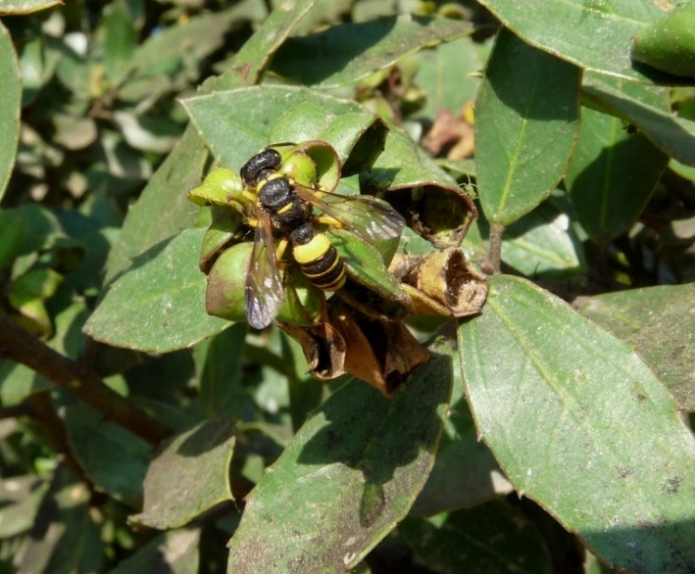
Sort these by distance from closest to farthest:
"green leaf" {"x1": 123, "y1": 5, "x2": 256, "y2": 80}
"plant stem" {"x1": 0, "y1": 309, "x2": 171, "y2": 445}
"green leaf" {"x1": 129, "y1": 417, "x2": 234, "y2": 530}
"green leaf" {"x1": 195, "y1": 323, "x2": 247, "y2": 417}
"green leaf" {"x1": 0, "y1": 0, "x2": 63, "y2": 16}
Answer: "green leaf" {"x1": 0, "y1": 0, "x2": 63, "y2": 16}, "green leaf" {"x1": 129, "y1": 417, "x2": 234, "y2": 530}, "plant stem" {"x1": 0, "y1": 309, "x2": 171, "y2": 445}, "green leaf" {"x1": 195, "y1": 323, "x2": 247, "y2": 417}, "green leaf" {"x1": 123, "y1": 5, "x2": 256, "y2": 80}

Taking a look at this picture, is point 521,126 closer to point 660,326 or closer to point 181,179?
point 660,326

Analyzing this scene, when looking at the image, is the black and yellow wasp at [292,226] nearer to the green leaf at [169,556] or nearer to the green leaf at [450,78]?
the green leaf at [169,556]

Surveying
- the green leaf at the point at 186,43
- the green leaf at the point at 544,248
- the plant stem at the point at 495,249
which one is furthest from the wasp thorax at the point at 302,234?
the green leaf at the point at 186,43

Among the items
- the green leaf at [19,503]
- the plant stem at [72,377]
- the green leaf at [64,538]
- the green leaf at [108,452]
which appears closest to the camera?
the plant stem at [72,377]

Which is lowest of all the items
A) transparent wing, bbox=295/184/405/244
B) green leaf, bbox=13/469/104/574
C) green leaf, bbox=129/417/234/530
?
green leaf, bbox=13/469/104/574

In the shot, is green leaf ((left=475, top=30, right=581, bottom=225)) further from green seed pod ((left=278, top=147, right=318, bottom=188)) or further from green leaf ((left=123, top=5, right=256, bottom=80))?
green leaf ((left=123, top=5, right=256, bottom=80))

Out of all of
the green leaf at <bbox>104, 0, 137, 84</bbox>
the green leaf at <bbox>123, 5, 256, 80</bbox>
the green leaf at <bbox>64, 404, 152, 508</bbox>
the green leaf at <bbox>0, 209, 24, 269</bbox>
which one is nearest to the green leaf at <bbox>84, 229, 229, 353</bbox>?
the green leaf at <bbox>0, 209, 24, 269</bbox>

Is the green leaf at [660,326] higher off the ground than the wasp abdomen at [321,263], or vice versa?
the wasp abdomen at [321,263]

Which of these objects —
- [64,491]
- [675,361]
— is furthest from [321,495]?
[64,491]
